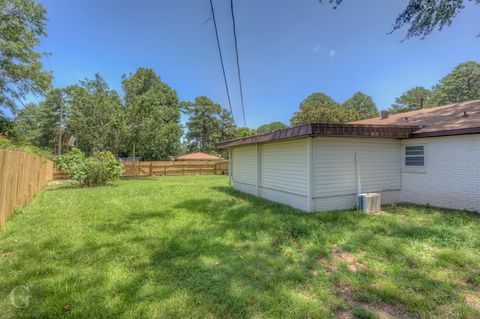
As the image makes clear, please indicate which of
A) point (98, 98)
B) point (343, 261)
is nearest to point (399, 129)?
point (343, 261)

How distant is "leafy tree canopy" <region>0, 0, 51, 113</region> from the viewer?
13.3m

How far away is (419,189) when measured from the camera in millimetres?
7613

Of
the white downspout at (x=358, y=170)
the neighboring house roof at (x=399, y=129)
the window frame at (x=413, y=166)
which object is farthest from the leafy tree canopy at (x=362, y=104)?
the white downspout at (x=358, y=170)

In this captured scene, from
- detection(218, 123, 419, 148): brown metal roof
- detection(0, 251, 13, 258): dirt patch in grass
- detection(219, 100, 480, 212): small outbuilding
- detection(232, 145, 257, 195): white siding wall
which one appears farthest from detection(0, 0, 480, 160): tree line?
A: detection(0, 251, 13, 258): dirt patch in grass

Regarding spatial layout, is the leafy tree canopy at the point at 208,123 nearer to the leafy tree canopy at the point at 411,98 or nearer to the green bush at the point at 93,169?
the leafy tree canopy at the point at 411,98

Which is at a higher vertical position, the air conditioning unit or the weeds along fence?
the weeds along fence

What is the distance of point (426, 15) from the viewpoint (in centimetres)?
771

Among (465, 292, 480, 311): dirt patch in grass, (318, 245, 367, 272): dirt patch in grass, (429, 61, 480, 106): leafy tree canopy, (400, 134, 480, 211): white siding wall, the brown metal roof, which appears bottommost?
(465, 292, 480, 311): dirt patch in grass

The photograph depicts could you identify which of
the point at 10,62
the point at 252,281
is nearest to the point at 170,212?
the point at 252,281

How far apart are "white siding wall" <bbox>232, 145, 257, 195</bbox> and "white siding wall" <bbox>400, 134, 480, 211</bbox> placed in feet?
16.9

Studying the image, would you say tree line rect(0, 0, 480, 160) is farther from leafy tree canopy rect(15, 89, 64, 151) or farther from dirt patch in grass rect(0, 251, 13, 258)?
dirt patch in grass rect(0, 251, 13, 258)

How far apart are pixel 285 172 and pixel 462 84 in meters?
31.2

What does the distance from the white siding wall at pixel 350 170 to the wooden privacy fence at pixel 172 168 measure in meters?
17.2

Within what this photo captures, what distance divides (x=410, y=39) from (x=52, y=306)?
36.1 feet
